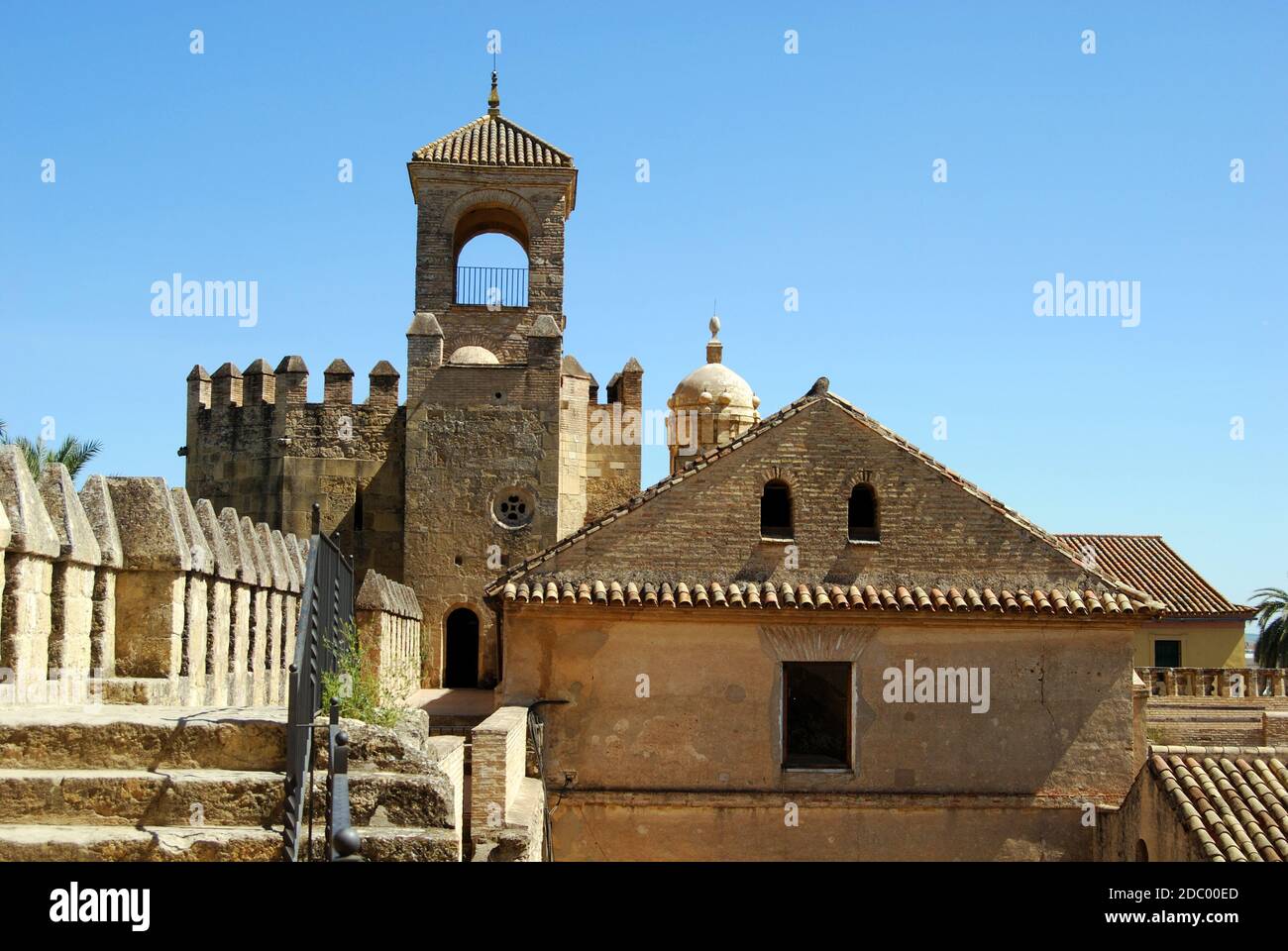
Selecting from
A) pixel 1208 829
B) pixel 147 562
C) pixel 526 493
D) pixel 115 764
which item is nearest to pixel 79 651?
pixel 147 562

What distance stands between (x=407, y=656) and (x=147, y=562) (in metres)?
15.9

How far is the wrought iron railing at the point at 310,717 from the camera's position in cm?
521

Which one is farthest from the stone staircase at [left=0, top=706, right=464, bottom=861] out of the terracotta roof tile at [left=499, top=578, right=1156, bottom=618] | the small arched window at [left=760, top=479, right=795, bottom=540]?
the small arched window at [left=760, top=479, right=795, bottom=540]

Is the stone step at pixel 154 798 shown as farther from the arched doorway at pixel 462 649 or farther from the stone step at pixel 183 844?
the arched doorway at pixel 462 649

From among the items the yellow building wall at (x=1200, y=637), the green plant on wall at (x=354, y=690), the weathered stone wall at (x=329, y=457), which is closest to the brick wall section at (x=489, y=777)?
the green plant on wall at (x=354, y=690)

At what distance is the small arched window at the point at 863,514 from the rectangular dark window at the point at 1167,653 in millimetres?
22344

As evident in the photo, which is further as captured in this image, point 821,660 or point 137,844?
point 821,660

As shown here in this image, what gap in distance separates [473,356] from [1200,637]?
2033cm

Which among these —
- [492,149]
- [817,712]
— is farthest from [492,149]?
[817,712]

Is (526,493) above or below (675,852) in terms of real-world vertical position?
above

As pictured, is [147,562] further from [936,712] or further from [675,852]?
[936,712]

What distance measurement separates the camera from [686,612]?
15398 millimetres

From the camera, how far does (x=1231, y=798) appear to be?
1309cm

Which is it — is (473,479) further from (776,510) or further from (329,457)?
(776,510)
